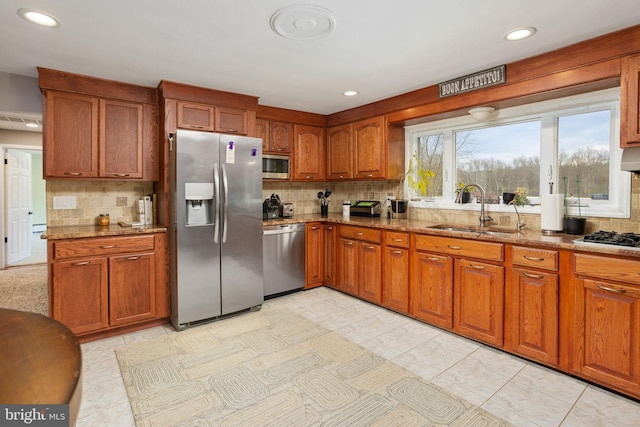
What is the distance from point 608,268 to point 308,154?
10.9 feet

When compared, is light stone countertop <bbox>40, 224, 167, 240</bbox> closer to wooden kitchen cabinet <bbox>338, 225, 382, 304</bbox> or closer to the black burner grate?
wooden kitchen cabinet <bbox>338, 225, 382, 304</bbox>

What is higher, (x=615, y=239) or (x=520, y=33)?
(x=520, y=33)

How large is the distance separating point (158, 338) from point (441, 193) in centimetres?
322

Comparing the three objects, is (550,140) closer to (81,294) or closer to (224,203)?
(224,203)

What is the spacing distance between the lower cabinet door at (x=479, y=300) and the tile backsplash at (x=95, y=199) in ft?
10.7

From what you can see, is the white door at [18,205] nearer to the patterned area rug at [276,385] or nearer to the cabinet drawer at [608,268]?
the patterned area rug at [276,385]

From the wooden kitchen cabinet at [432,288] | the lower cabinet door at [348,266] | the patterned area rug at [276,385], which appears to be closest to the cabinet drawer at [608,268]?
the wooden kitchen cabinet at [432,288]

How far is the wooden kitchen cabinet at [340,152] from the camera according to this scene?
4.36 meters

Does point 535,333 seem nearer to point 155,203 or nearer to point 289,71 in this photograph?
point 289,71

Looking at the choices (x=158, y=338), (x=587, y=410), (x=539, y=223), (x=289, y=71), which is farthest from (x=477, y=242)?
(x=158, y=338)

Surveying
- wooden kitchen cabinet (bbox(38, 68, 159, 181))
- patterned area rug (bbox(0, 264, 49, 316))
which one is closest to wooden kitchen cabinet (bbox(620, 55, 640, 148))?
wooden kitchen cabinet (bbox(38, 68, 159, 181))

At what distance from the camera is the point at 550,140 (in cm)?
295

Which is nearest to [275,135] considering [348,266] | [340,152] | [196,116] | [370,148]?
[340,152]

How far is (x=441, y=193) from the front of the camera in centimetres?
386
